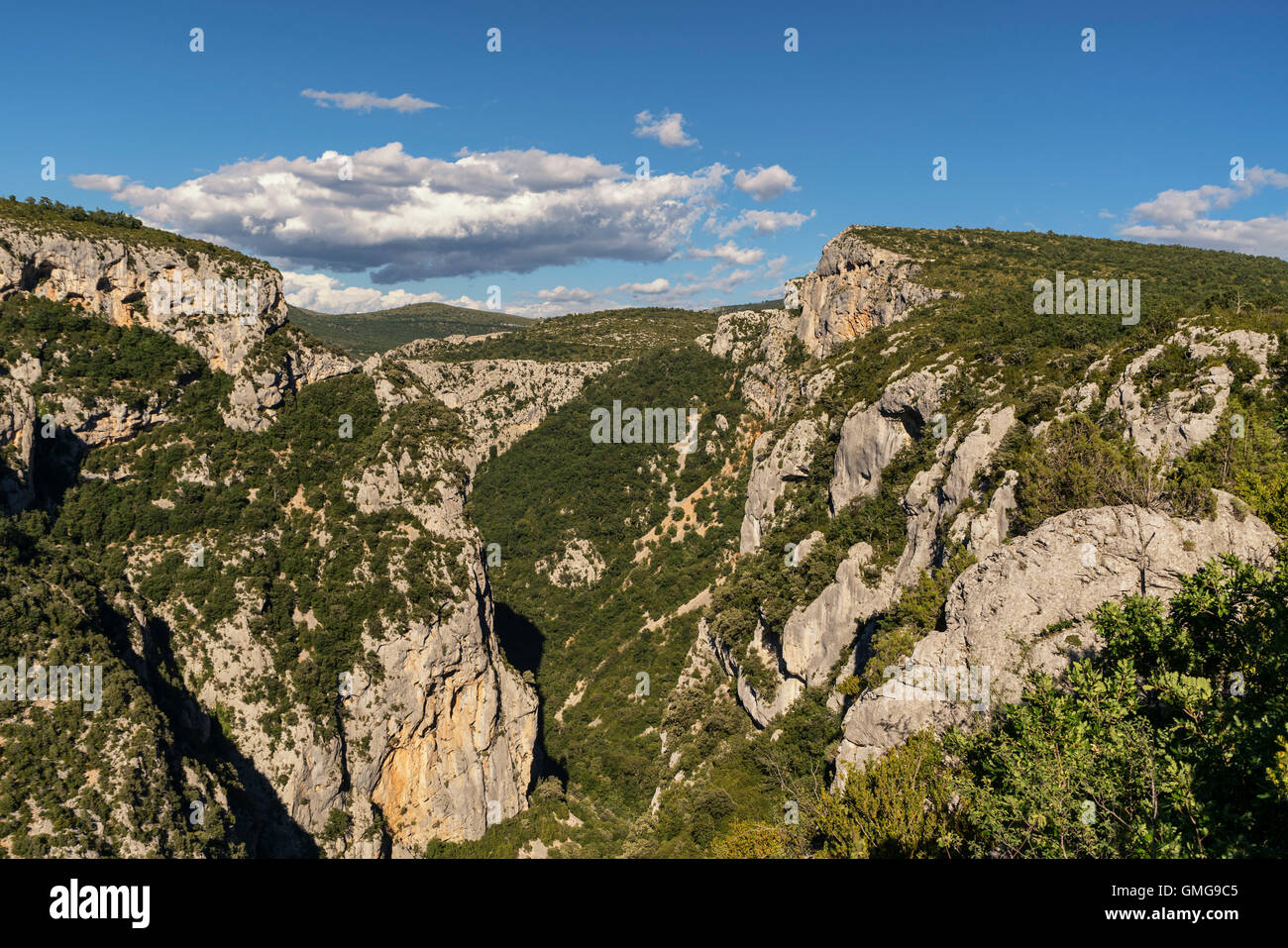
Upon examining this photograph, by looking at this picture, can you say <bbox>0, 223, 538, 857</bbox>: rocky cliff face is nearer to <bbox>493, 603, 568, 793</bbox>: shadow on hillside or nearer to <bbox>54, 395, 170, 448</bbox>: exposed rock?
<bbox>54, 395, 170, 448</bbox>: exposed rock

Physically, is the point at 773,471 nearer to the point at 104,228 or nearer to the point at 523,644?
the point at 523,644

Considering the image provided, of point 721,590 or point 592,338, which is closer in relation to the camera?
point 721,590

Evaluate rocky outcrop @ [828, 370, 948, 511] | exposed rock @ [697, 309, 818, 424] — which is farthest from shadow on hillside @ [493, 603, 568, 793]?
exposed rock @ [697, 309, 818, 424]

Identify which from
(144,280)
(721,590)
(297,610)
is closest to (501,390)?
(144,280)

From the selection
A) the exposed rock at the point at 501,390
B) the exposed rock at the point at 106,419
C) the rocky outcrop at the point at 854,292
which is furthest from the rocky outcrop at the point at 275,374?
the exposed rock at the point at 501,390

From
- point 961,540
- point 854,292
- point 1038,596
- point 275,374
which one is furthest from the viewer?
point 854,292

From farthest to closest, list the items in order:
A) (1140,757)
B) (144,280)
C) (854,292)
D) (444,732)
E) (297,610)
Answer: (854,292) < (144,280) < (444,732) < (297,610) < (1140,757)
